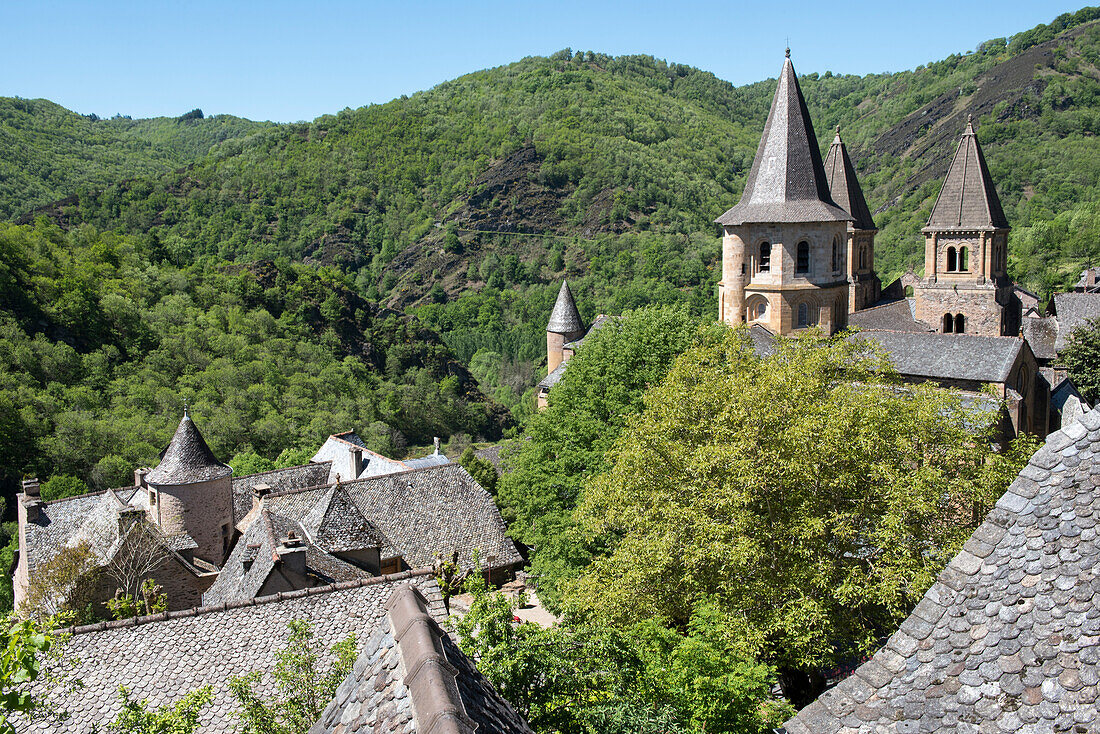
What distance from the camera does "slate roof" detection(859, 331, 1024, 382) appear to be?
30234mm

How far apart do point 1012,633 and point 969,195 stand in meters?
41.6

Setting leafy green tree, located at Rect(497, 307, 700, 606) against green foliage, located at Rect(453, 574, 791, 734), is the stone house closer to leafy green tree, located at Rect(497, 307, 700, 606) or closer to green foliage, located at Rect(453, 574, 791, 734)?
green foliage, located at Rect(453, 574, 791, 734)

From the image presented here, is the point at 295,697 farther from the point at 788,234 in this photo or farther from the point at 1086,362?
the point at 1086,362

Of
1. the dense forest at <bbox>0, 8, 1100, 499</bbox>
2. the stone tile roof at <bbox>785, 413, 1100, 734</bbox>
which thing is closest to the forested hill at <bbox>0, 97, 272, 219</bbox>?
the dense forest at <bbox>0, 8, 1100, 499</bbox>

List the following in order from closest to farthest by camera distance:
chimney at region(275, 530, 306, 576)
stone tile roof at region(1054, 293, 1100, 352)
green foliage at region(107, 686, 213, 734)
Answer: green foliage at region(107, 686, 213, 734), chimney at region(275, 530, 306, 576), stone tile roof at region(1054, 293, 1100, 352)

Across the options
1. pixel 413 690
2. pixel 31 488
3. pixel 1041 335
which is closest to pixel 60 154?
pixel 31 488

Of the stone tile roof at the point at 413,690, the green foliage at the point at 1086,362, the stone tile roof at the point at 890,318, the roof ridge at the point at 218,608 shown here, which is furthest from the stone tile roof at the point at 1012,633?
the green foliage at the point at 1086,362

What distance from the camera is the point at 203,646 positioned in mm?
12852

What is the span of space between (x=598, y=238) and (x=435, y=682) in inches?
4900

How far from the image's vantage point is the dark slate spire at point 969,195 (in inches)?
1610

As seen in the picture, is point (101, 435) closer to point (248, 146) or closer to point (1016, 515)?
point (1016, 515)

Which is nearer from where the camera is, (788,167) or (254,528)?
(254,528)

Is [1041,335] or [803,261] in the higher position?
[803,261]

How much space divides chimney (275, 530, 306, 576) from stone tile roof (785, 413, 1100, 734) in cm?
1537
